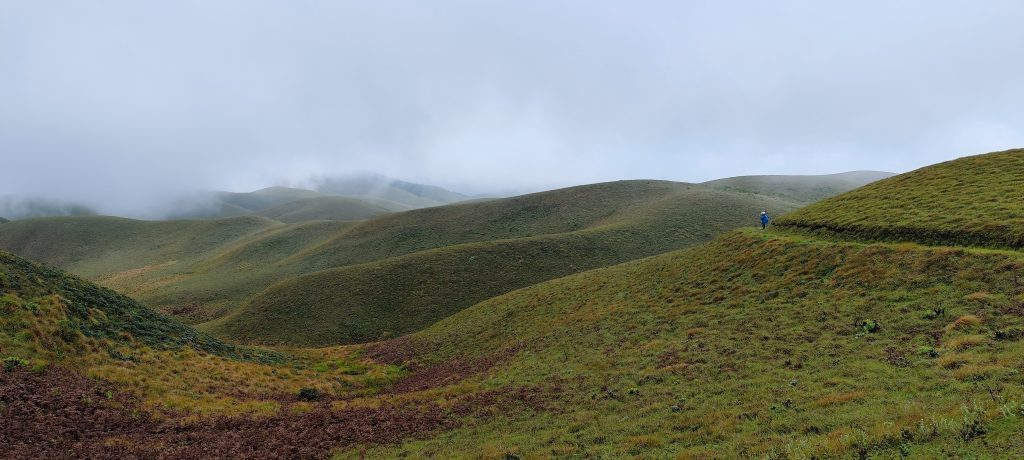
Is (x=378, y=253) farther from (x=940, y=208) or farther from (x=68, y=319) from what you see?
(x=940, y=208)

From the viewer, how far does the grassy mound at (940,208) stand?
24.9 meters

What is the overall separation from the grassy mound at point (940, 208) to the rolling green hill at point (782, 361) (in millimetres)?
428

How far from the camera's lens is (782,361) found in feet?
61.5

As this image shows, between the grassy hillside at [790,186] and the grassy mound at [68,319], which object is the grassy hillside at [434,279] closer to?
the grassy mound at [68,319]

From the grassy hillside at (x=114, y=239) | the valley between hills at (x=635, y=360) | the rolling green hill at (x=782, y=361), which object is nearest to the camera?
the rolling green hill at (x=782, y=361)

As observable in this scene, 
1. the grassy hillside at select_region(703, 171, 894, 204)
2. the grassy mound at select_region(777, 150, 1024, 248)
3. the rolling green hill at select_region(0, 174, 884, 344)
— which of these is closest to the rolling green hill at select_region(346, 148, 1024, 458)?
the grassy mound at select_region(777, 150, 1024, 248)

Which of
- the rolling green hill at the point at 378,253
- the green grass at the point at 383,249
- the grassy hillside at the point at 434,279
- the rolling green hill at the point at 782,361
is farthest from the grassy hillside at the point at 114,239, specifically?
the rolling green hill at the point at 782,361

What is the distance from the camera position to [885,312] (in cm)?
2025

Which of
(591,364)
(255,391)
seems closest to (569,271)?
(591,364)

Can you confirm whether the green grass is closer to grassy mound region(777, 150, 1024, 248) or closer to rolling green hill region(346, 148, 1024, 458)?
rolling green hill region(346, 148, 1024, 458)

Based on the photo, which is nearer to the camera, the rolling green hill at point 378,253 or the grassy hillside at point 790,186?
the rolling green hill at point 378,253

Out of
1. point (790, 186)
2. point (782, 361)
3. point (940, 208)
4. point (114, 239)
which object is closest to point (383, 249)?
point (782, 361)

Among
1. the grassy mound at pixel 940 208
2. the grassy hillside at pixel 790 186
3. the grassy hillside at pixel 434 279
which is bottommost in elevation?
the grassy hillside at pixel 434 279

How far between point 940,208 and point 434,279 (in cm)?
5109
